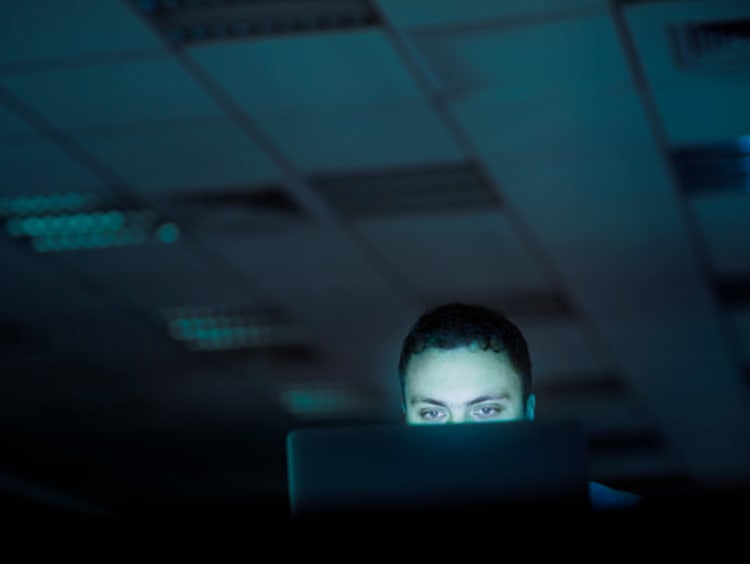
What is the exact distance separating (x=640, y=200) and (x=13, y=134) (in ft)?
7.09

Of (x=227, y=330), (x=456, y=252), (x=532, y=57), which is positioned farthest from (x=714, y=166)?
(x=227, y=330)

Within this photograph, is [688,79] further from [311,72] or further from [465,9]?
[311,72]

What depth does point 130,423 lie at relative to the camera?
7309mm

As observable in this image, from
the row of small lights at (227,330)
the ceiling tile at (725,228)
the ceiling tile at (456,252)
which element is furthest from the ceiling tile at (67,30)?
the row of small lights at (227,330)

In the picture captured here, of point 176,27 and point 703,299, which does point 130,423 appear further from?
point 176,27

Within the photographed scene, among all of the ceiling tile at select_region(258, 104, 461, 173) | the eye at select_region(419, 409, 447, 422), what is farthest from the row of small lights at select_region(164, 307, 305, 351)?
the eye at select_region(419, 409, 447, 422)

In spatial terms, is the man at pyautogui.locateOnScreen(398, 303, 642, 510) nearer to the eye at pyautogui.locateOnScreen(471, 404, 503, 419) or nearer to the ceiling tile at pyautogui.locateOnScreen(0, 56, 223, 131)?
the eye at pyautogui.locateOnScreen(471, 404, 503, 419)

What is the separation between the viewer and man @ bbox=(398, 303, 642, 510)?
6.75 feet

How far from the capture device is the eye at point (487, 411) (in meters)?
2.06

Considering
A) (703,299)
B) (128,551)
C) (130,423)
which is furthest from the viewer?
(130,423)

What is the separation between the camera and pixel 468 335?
2109 millimetres

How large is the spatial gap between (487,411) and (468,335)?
0.15 meters

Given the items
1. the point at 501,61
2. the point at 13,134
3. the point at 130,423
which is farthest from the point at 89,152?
the point at 130,423

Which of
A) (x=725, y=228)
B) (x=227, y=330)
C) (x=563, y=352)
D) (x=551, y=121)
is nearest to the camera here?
(x=551, y=121)
